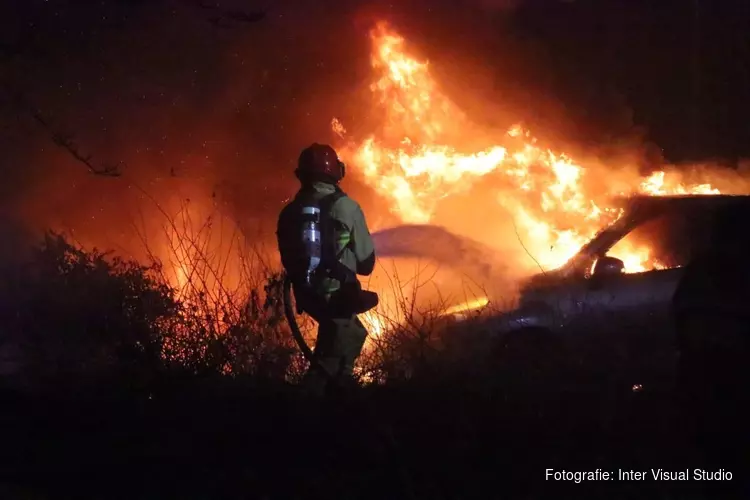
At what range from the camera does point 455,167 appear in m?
11.8

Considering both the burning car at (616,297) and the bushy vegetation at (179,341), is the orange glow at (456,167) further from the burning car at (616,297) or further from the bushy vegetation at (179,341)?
the bushy vegetation at (179,341)

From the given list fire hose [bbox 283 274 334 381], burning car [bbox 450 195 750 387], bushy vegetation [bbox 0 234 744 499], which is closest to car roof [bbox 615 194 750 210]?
burning car [bbox 450 195 750 387]

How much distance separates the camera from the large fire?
10.3 metres

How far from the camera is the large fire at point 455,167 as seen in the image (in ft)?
33.9

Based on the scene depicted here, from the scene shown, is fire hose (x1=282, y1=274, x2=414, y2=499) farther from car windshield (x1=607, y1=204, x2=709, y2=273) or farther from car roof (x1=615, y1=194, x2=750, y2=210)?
car roof (x1=615, y1=194, x2=750, y2=210)

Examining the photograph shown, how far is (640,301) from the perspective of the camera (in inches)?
253

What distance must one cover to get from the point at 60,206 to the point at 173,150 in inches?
83.0

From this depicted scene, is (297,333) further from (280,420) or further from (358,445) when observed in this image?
(358,445)

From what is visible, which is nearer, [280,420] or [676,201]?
[280,420]

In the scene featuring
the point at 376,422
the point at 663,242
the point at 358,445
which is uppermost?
the point at 663,242

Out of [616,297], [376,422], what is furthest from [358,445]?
[616,297]

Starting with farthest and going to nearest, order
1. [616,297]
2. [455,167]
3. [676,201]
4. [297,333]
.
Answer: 1. [455,167]
2. [676,201]
3. [616,297]
4. [297,333]

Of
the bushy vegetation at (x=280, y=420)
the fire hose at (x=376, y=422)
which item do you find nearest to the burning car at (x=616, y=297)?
the bushy vegetation at (x=280, y=420)

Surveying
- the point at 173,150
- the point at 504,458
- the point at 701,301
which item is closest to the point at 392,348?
the point at 504,458
